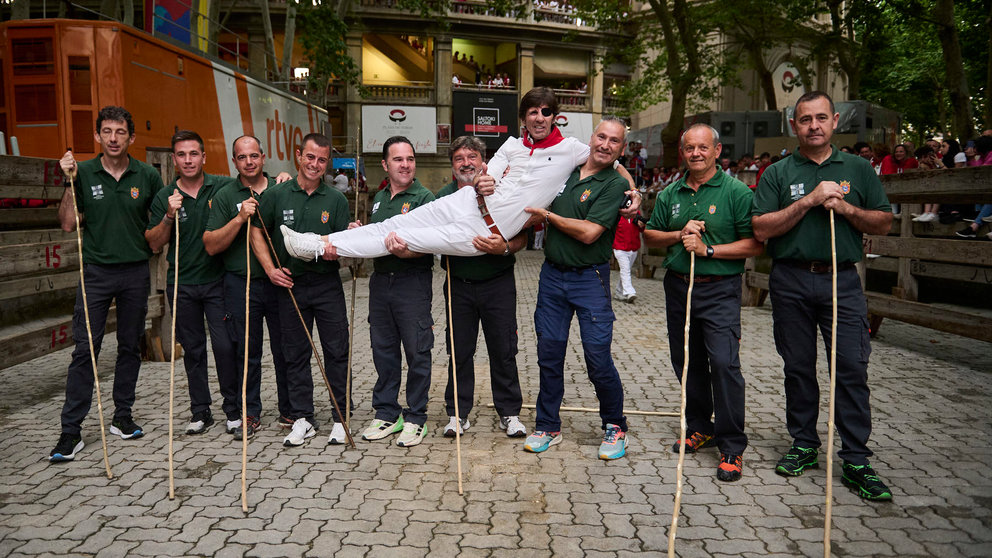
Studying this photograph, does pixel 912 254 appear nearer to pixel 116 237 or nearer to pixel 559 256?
pixel 559 256

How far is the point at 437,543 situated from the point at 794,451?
92.4 inches

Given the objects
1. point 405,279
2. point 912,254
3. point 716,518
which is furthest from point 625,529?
point 912,254

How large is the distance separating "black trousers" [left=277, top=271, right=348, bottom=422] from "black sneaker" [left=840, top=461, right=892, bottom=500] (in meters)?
3.29

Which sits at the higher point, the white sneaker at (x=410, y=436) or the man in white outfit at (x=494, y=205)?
the man in white outfit at (x=494, y=205)

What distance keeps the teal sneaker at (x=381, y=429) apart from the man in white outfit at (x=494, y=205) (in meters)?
1.25

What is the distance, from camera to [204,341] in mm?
5398

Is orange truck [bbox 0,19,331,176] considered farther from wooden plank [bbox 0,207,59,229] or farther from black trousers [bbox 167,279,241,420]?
black trousers [bbox 167,279,241,420]

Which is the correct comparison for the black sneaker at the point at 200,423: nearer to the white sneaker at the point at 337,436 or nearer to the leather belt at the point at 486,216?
the white sneaker at the point at 337,436

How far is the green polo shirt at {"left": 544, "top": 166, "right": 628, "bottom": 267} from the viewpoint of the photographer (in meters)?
4.60

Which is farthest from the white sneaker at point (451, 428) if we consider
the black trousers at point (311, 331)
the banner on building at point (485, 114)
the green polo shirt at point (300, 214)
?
the banner on building at point (485, 114)

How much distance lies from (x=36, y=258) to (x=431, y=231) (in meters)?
3.89

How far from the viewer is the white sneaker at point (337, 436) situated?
5.01 metres

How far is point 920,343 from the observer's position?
8539 mm

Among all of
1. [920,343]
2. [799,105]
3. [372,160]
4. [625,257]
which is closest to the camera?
[799,105]
